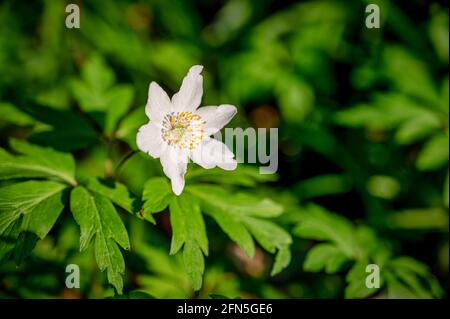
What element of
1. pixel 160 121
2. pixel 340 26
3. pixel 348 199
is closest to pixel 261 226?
pixel 160 121

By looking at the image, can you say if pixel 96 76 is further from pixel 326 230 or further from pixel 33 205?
pixel 326 230

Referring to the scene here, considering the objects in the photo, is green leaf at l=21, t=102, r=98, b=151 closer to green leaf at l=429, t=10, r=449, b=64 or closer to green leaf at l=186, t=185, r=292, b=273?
green leaf at l=186, t=185, r=292, b=273

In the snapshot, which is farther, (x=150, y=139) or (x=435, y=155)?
(x=435, y=155)

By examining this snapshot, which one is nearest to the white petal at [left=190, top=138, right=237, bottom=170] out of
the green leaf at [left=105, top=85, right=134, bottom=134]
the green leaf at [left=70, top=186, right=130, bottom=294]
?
the green leaf at [left=70, top=186, right=130, bottom=294]

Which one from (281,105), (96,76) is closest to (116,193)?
(96,76)

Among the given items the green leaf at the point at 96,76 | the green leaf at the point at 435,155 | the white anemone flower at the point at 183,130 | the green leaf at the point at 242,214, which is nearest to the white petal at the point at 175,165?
the white anemone flower at the point at 183,130

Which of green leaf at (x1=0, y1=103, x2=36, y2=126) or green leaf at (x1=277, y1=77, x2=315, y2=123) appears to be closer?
green leaf at (x1=0, y1=103, x2=36, y2=126)
